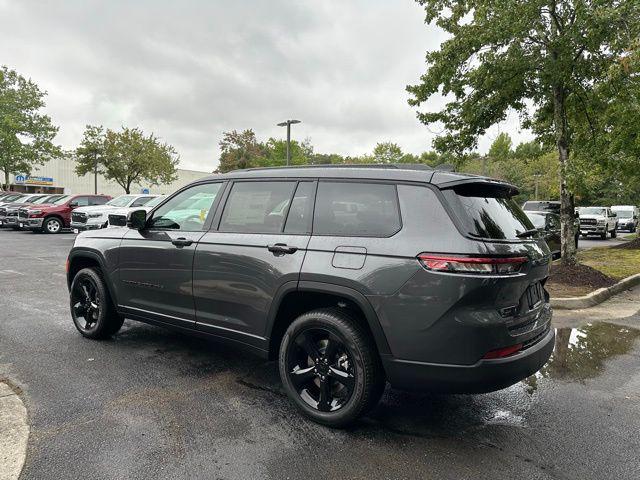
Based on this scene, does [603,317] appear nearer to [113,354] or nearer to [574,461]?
[574,461]

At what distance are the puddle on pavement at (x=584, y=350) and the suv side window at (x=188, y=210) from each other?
3.33 meters

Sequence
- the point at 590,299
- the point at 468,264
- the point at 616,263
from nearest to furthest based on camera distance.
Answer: the point at 468,264, the point at 590,299, the point at 616,263

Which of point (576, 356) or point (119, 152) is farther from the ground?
point (119, 152)

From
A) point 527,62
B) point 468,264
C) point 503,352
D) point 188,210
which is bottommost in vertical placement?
point 503,352

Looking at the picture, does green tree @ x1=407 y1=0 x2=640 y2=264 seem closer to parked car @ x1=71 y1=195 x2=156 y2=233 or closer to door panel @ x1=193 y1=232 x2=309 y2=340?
door panel @ x1=193 y1=232 x2=309 y2=340

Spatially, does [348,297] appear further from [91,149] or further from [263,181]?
[91,149]

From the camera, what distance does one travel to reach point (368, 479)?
255cm

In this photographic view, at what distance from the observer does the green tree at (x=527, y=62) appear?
7.64m

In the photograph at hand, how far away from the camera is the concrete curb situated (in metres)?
7.15

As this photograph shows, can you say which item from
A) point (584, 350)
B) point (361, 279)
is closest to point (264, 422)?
point (361, 279)

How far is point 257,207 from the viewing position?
3715mm

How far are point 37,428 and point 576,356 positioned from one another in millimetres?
5079

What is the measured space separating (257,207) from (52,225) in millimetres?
19620

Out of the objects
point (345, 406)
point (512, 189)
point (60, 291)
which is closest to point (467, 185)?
point (512, 189)
